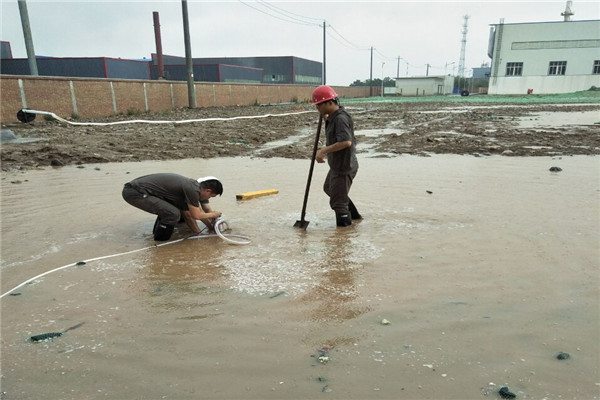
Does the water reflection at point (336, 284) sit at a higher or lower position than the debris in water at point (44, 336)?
lower

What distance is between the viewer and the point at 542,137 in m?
12.4

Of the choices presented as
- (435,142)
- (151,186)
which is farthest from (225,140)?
(151,186)

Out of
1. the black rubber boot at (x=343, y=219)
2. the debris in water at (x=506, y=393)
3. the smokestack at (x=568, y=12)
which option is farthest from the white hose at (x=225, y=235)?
the smokestack at (x=568, y=12)

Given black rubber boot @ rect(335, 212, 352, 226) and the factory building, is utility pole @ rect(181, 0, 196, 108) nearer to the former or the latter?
the factory building

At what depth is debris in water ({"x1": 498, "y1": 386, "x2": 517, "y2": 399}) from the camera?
7.20ft

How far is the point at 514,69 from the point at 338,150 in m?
56.9

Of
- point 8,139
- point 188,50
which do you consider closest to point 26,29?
point 8,139

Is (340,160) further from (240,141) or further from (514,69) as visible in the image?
(514,69)

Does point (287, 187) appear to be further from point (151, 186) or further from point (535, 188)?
point (535, 188)

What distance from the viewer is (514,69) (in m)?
53.2

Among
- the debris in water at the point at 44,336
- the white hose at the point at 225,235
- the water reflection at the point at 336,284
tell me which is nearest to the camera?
the debris in water at the point at 44,336

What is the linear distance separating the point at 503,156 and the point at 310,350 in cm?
887

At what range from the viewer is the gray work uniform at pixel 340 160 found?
15.5 feet

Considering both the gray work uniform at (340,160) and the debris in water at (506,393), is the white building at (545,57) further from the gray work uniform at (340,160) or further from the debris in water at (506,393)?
the debris in water at (506,393)
